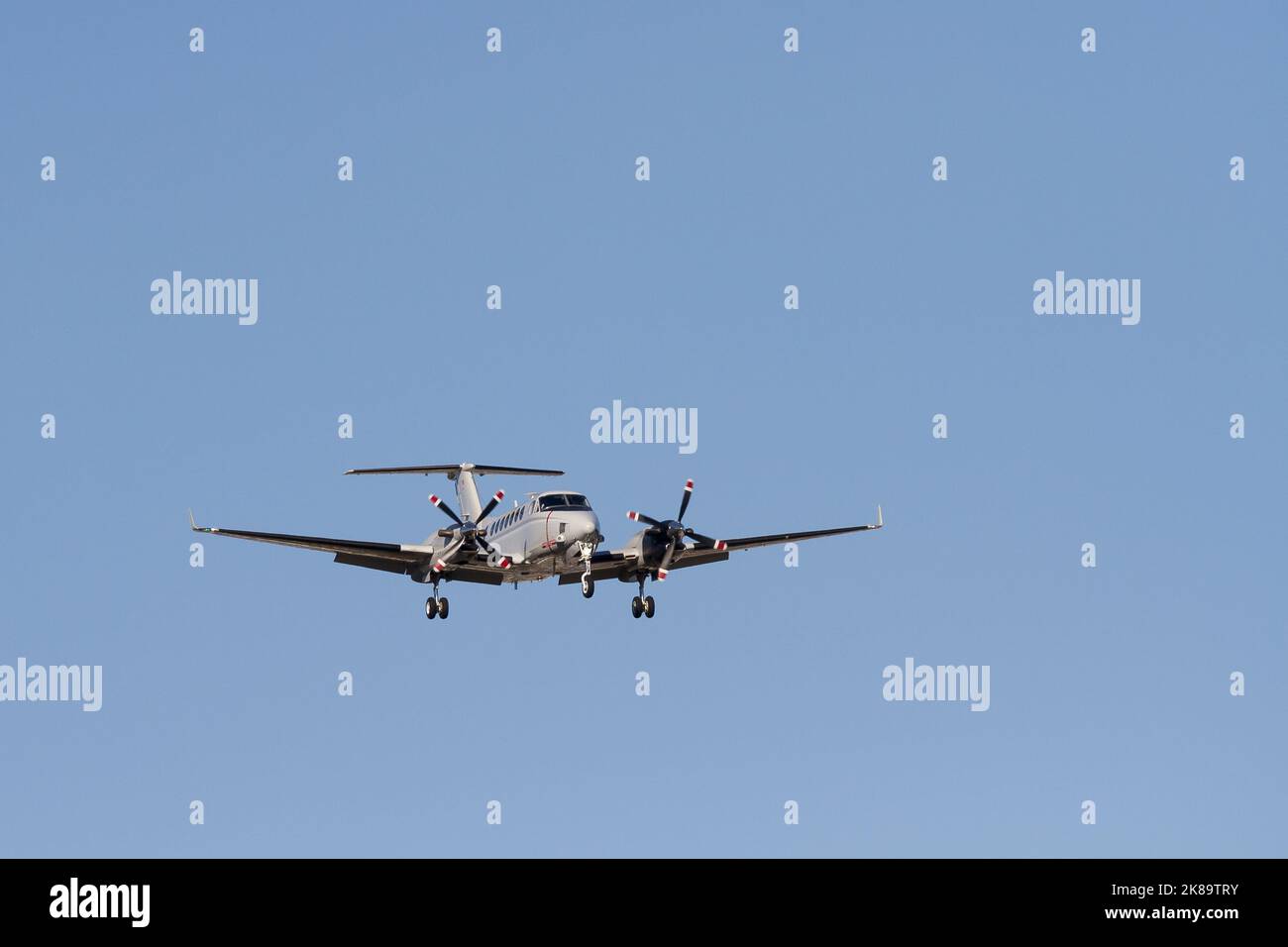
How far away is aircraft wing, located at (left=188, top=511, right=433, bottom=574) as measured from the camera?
57906 mm

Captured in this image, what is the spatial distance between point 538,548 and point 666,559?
16.5 ft

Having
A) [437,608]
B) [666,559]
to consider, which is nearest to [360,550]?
[437,608]

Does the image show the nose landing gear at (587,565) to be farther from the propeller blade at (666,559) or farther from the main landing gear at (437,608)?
the main landing gear at (437,608)

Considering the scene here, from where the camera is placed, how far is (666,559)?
199 feet

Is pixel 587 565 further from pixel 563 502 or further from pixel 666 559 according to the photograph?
pixel 666 559

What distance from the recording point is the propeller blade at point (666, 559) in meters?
60.7
